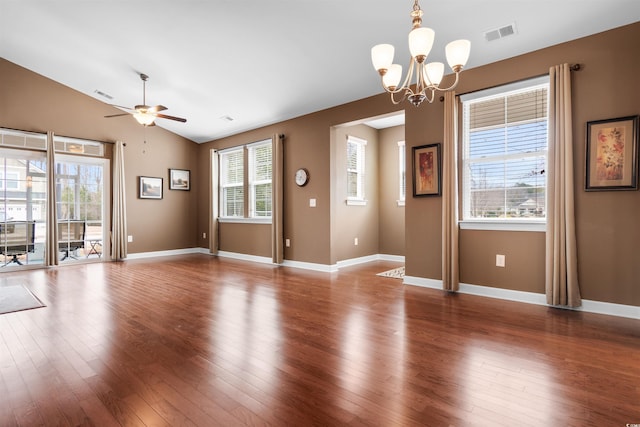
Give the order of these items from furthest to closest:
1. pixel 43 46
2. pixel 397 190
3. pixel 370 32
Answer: pixel 397 190 → pixel 43 46 → pixel 370 32

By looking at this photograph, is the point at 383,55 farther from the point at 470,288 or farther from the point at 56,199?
the point at 56,199

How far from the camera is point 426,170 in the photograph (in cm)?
441

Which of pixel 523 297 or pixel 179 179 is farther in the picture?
pixel 179 179

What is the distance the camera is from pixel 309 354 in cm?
233

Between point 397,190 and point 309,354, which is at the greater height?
point 397,190

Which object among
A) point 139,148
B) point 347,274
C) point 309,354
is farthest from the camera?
point 139,148

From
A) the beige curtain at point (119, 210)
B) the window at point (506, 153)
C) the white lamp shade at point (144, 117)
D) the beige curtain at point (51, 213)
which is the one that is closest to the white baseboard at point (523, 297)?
the window at point (506, 153)

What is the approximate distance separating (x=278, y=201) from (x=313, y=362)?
14.0ft

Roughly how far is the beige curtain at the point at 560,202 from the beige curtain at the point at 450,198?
0.95 metres

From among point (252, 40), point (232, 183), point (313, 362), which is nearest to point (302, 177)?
point (232, 183)

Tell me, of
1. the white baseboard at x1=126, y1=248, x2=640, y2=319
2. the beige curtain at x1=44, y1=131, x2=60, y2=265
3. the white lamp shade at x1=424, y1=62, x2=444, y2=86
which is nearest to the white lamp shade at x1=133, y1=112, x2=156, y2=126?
the beige curtain at x1=44, y1=131, x2=60, y2=265

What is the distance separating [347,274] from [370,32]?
3.48 m

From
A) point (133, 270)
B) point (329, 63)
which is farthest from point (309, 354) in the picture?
point (133, 270)

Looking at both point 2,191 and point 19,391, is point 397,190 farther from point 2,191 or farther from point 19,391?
point 2,191
